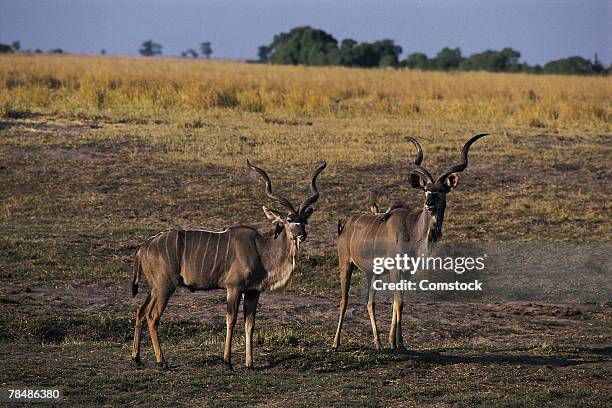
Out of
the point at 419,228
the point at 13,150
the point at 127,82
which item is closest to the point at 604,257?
the point at 419,228

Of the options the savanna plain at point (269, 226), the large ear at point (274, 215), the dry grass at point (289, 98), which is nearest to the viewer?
the savanna plain at point (269, 226)

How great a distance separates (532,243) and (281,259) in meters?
5.62

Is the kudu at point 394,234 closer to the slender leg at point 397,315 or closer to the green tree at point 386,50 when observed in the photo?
the slender leg at point 397,315

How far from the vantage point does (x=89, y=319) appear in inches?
381

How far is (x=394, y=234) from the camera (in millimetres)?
8852

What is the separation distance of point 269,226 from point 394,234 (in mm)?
4503

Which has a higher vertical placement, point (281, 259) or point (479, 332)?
point (281, 259)

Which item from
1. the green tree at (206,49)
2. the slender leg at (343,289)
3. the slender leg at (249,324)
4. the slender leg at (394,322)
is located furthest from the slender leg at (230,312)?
the green tree at (206,49)

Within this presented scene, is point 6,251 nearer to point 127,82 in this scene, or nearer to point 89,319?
point 89,319

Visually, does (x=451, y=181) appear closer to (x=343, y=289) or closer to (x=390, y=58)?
(x=343, y=289)

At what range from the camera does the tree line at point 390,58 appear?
47.8 meters

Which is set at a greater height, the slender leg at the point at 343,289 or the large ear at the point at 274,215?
the large ear at the point at 274,215

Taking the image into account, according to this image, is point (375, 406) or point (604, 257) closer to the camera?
point (375, 406)

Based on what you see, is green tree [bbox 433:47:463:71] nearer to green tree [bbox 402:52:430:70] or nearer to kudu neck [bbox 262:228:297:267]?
green tree [bbox 402:52:430:70]
